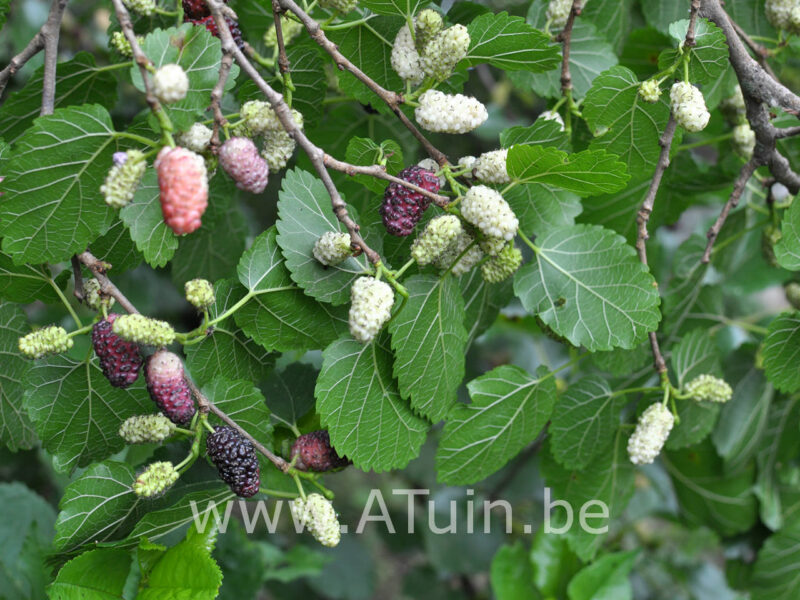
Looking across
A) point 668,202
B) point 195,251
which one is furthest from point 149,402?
point 668,202

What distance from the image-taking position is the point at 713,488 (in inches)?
42.6

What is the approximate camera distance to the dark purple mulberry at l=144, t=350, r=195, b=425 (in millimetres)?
556

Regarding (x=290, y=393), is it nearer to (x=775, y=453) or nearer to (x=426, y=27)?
(x=426, y=27)

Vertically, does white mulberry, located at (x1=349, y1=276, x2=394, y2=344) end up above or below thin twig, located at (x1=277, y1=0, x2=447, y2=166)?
below

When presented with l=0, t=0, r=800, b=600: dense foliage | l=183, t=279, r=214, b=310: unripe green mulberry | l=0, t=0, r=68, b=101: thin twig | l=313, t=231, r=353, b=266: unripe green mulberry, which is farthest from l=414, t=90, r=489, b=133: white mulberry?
l=0, t=0, r=68, b=101: thin twig

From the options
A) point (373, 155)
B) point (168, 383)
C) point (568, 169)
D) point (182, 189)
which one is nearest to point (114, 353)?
point (168, 383)

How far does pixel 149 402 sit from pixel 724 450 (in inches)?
29.0

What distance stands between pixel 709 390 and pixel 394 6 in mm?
483

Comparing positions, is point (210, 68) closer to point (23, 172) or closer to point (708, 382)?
point (23, 172)

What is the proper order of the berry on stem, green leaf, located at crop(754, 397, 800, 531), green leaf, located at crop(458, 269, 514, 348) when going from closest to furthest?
1. the berry on stem
2. green leaf, located at crop(458, 269, 514, 348)
3. green leaf, located at crop(754, 397, 800, 531)

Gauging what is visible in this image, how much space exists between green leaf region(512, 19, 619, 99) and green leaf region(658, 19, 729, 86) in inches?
5.4

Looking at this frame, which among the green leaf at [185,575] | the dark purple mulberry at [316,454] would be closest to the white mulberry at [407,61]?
the dark purple mulberry at [316,454]

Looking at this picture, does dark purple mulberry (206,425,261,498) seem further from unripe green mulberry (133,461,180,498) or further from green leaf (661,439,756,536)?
green leaf (661,439,756,536)

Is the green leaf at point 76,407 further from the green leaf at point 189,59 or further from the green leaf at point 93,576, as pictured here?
the green leaf at point 189,59
